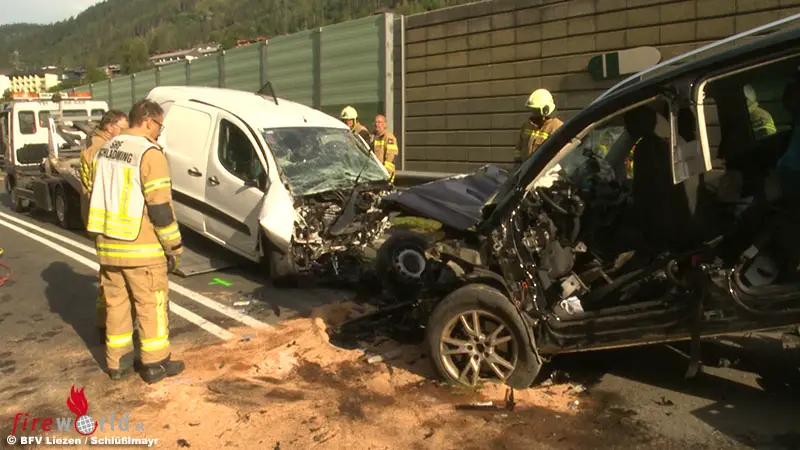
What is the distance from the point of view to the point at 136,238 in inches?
168

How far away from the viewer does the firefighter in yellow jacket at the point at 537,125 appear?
6.98 m

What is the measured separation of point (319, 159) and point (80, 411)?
406cm

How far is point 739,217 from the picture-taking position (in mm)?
3699

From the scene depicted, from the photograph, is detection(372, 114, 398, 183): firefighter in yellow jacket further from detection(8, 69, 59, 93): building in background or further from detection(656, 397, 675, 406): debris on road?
detection(8, 69, 59, 93): building in background

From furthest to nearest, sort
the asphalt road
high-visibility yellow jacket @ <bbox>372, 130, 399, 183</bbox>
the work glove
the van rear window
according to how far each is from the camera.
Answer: the van rear window
high-visibility yellow jacket @ <bbox>372, 130, 399, 183</bbox>
the work glove
the asphalt road

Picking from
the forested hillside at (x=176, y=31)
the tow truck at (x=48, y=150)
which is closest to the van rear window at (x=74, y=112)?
the tow truck at (x=48, y=150)

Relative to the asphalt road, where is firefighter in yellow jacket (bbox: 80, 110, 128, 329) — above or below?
above

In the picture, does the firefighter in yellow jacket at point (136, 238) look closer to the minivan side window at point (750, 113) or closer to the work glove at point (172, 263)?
the work glove at point (172, 263)

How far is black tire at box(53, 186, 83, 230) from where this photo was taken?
10.3m

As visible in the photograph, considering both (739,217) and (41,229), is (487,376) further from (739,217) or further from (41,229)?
(41,229)

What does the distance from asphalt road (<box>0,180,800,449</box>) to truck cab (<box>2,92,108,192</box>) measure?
23.4ft

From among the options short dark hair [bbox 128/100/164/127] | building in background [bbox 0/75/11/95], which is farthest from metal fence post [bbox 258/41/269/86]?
building in background [bbox 0/75/11/95]

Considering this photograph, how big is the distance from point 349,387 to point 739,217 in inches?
103

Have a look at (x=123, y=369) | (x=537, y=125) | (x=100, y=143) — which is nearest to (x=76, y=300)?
(x=100, y=143)
